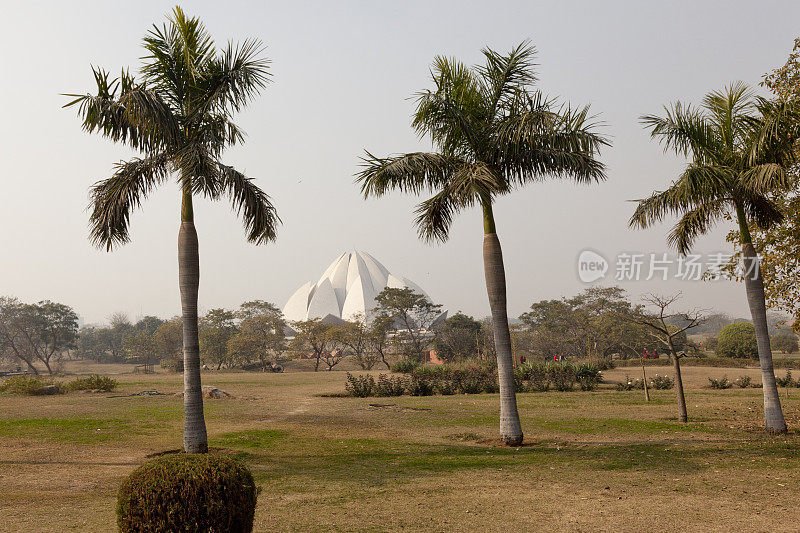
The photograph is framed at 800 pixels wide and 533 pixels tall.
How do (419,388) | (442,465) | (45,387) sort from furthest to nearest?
1. (45,387)
2. (419,388)
3. (442,465)

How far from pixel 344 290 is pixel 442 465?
3614 inches

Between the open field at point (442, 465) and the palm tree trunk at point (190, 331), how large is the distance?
3.23ft

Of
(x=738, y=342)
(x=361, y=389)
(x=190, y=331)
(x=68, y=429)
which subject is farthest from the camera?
(x=738, y=342)

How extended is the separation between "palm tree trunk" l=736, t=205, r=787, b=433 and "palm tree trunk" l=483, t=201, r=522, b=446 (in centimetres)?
509

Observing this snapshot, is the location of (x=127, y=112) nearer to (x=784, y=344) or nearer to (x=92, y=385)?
(x=92, y=385)

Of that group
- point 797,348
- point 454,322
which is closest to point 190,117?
point 454,322

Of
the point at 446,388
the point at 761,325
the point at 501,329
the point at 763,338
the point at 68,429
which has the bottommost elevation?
the point at 446,388

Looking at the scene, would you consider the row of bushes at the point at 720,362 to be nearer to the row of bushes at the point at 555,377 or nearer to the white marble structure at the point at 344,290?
the row of bushes at the point at 555,377

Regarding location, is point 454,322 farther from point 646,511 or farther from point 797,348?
point 646,511

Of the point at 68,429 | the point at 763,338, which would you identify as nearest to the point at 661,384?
the point at 763,338

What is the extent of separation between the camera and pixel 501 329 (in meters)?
11.1

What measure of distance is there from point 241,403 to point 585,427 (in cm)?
1106

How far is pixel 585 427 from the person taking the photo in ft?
44.3

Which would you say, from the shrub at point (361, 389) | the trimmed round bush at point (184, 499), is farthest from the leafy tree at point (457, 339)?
the trimmed round bush at point (184, 499)
